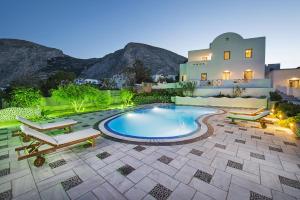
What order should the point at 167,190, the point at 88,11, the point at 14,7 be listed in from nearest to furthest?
1. the point at 167,190
2. the point at 88,11
3. the point at 14,7

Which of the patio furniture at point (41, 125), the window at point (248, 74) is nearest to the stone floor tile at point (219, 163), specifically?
the patio furniture at point (41, 125)

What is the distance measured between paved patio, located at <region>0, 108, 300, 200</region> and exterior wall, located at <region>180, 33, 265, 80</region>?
18.3 m

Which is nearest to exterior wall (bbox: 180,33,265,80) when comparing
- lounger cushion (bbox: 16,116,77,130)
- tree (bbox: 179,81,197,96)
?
tree (bbox: 179,81,197,96)

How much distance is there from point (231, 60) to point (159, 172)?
2256 cm

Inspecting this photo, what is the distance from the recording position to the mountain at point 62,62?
5181 cm

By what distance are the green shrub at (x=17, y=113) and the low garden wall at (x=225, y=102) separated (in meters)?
13.5

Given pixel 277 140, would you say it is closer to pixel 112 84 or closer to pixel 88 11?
pixel 112 84

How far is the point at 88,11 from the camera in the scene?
41875 millimetres

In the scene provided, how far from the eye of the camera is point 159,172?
129 inches

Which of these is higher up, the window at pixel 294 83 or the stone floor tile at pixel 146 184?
the window at pixel 294 83

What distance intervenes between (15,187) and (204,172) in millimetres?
3975

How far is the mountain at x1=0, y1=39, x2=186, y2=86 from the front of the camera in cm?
5181

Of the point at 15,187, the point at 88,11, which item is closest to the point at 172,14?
the point at 88,11

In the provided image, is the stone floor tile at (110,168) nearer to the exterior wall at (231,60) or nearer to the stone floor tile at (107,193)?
the stone floor tile at (107,193)
